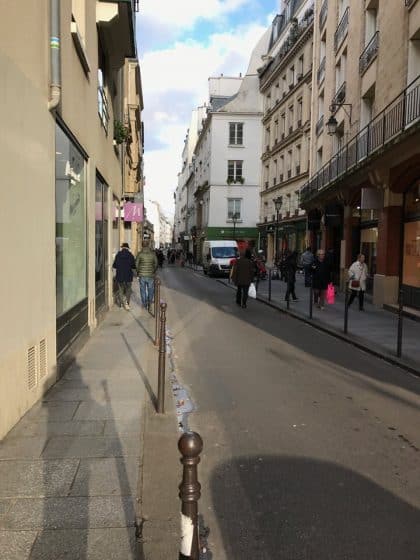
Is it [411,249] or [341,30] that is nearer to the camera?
[411,249]

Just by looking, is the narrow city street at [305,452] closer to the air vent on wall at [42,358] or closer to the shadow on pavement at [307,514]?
the shadow on pavement at [307,514]

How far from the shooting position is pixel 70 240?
8.25 m

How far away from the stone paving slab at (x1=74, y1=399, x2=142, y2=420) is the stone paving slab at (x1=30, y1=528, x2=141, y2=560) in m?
2.17

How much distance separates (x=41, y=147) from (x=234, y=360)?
4.60 metres

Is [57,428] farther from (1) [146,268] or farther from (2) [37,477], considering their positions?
(1) [146,268]

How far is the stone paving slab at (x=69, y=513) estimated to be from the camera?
331 centimetres

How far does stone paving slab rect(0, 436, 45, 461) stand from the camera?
435 cm

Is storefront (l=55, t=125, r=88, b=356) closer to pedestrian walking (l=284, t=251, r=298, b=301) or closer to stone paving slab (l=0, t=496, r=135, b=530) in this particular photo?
stone paving slab (l=0, t=496, r=135, b=530)

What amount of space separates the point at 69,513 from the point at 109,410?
2199 mm

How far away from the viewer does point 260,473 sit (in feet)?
14.0

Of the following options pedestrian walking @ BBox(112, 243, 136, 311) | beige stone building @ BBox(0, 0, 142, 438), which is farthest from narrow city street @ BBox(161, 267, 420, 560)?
pedestrian walking @ BBox(112, 243, 136, 311)

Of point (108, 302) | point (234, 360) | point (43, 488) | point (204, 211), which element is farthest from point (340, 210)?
point (204, 211)

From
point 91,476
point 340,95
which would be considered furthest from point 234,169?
point 91,476

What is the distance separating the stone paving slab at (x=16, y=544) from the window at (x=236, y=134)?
53.1 meters
